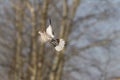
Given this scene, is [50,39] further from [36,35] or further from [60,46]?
[36,35]

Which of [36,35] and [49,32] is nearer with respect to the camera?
[49,32]

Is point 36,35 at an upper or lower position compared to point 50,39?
upper

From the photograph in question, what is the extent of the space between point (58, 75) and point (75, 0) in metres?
2.17

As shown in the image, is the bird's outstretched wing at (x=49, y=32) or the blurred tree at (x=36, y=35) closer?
the bird's outstretched wing at (x=49, y=32)

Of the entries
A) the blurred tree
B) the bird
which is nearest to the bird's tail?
the bird

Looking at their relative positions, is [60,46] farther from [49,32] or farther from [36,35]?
[36,35]

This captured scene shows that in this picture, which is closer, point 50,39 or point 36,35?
point 50,39

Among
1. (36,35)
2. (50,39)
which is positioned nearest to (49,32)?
(50,39)

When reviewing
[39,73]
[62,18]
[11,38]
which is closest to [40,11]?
[62,18]

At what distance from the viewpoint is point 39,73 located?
12367mm

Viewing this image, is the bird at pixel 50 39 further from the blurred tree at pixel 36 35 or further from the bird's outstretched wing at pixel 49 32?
the blurred tree at pixel 36 35

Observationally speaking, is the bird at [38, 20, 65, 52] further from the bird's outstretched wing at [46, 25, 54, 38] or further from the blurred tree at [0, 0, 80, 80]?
the blurred tree at [0, 0, 80, 80]

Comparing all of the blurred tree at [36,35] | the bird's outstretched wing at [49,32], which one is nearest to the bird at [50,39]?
the bird's outstretched wing at [49,32]

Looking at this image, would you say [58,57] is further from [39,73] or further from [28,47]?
[28,47]
